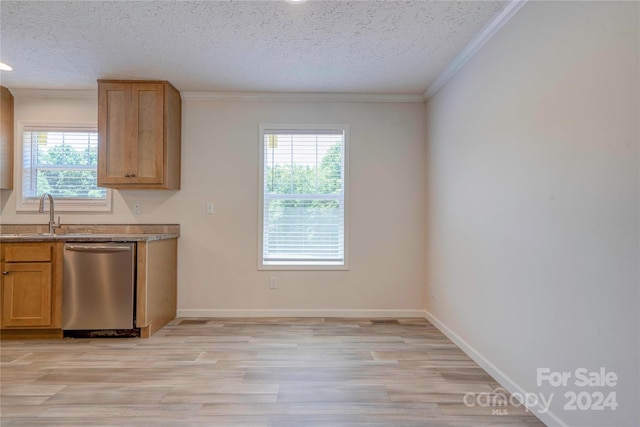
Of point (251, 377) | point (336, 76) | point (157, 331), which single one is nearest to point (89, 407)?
point (251, 377)

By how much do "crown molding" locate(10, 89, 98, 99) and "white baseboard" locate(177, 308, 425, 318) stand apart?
2540 millimetres

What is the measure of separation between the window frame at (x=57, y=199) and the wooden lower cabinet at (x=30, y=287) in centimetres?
76

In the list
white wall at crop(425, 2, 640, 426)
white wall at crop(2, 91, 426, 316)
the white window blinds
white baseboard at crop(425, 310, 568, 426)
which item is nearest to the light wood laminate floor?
white baseboard at crop(425, 310, 568, 426)

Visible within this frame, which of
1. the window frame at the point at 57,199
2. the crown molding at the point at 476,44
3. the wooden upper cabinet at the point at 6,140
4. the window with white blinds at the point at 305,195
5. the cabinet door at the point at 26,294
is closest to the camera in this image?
the crown molding at the point at 476,44

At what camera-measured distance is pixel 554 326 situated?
1771 millimetres

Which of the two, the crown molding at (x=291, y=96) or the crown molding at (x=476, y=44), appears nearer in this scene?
the crown molding at (x=476, y=44)

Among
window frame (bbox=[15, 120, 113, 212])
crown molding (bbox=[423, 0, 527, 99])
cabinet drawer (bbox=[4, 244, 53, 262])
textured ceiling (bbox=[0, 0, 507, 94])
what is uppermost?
textured ceiling (bbox=[0, 0, 507, 94])

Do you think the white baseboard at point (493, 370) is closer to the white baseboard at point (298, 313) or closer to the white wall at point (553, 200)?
the white wall at point (553, 200)

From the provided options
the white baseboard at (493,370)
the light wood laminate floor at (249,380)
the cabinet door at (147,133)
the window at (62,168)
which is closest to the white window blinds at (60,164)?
the window at (62,168)

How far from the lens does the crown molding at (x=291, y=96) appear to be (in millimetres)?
3754

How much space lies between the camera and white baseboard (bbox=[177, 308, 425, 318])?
3.75m

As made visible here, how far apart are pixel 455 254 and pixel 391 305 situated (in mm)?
1102

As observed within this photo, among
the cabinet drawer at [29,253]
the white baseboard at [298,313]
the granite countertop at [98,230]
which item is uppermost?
the granite countertop at [98,230]

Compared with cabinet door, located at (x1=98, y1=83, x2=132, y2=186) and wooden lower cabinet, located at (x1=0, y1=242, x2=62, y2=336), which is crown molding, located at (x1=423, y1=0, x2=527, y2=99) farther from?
wooden lower cabinet, located at (x1=0, y1=242, x2=62, y2=336)
